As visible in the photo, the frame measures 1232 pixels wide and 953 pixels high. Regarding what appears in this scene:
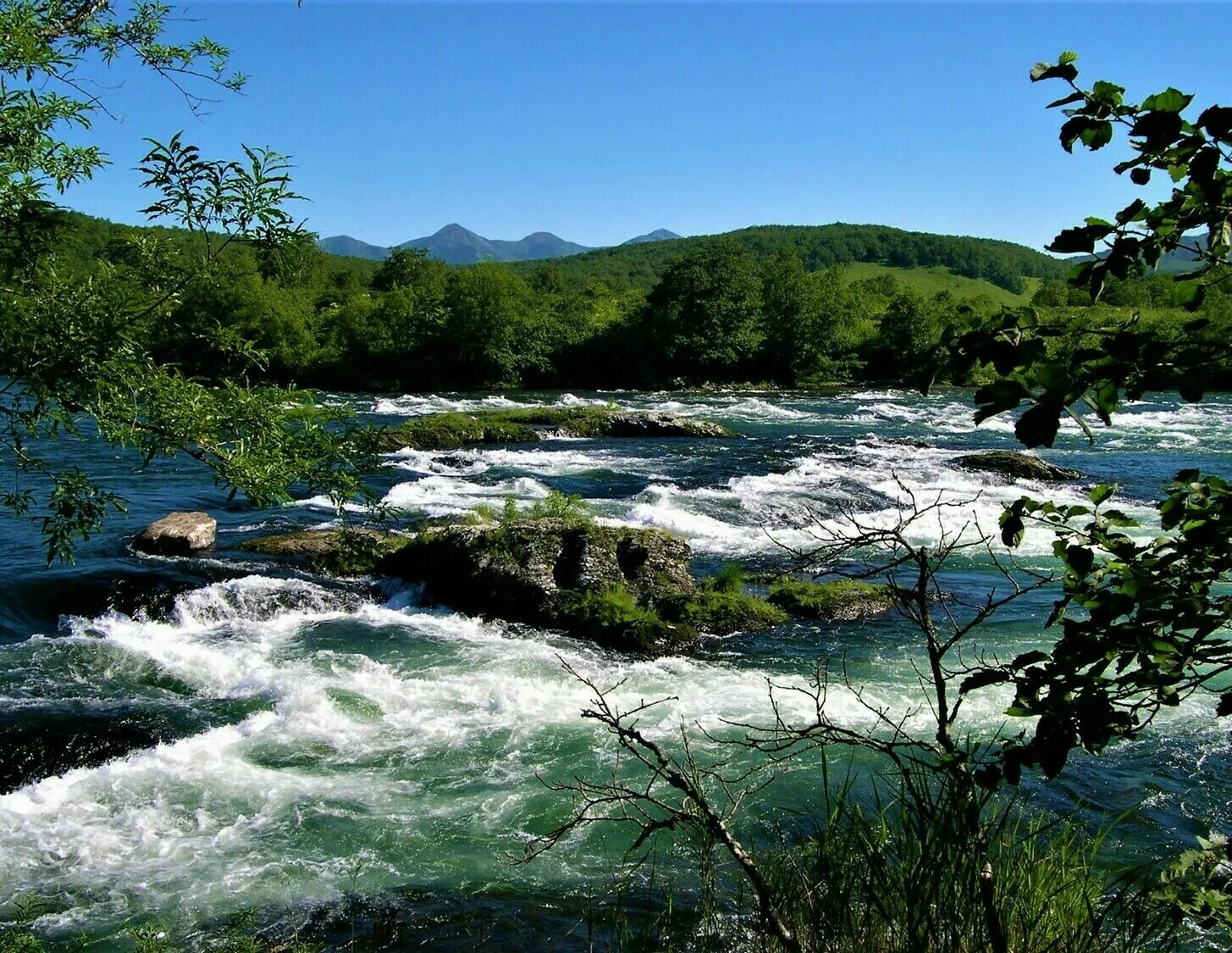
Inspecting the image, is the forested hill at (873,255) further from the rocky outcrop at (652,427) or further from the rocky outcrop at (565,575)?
the rocky outcrop at (565,575)

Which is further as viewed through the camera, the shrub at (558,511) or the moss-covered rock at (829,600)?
the shrub at (558,511)

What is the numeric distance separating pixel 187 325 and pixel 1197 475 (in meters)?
5.22

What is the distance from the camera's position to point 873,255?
141625mm

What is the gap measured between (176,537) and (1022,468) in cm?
1897

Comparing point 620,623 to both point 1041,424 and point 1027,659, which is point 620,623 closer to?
point 1027,659

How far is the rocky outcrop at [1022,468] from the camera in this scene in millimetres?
22984

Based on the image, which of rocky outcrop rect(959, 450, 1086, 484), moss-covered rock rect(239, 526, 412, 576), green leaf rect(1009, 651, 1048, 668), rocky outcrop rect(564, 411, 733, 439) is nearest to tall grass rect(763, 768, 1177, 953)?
green leaf rect(1009, 651, 1048, 668)

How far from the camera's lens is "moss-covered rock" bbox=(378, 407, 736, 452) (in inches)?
1128

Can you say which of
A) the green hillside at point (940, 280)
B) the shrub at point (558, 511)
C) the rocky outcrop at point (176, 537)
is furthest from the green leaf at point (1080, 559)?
the green hillside at point (940, 280)

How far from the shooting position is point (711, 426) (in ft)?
106

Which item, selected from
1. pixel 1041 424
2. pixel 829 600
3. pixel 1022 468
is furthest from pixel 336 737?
pixel 1022 468

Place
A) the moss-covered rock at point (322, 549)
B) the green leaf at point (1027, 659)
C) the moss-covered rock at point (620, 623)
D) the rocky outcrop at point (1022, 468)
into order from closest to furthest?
the green leaf at point (1027, 659) → the moss-covered rock at point (620, 623) → the moss-covered rock at point (322, 549) → the rocky outcrop at point (1022, 468)

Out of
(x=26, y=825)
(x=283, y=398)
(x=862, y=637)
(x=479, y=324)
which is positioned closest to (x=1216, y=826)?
(x=862, y=637)

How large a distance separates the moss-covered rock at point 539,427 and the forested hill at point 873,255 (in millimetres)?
85060
